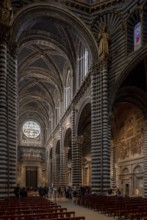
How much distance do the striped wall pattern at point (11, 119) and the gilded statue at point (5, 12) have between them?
7.75 ft

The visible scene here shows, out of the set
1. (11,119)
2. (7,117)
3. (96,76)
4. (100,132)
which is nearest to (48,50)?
(96,76)

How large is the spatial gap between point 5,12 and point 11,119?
25.5 ft

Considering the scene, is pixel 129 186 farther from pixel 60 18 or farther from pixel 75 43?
pixel 60 18

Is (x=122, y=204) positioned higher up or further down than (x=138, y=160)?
further down

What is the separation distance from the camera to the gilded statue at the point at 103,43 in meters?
26.5

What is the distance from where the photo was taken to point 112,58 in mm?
26953

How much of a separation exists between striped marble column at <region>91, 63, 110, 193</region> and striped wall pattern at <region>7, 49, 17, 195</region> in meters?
6.88

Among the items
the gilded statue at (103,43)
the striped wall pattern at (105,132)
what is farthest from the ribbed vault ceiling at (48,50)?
the striped wall pattern at (105,132)

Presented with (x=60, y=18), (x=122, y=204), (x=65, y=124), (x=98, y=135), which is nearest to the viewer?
(x=122, y=204)

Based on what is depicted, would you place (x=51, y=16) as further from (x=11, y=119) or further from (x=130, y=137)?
(x=130, y=137)

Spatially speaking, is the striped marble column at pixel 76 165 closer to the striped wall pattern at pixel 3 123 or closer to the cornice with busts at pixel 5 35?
the striped wall pattern at pixel 3 123

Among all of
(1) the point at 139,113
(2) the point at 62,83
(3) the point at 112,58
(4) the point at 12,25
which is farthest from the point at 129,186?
(4) the point at 12,25

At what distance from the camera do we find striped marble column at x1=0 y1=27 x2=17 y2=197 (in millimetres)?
20775

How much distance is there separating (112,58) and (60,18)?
233 inches
